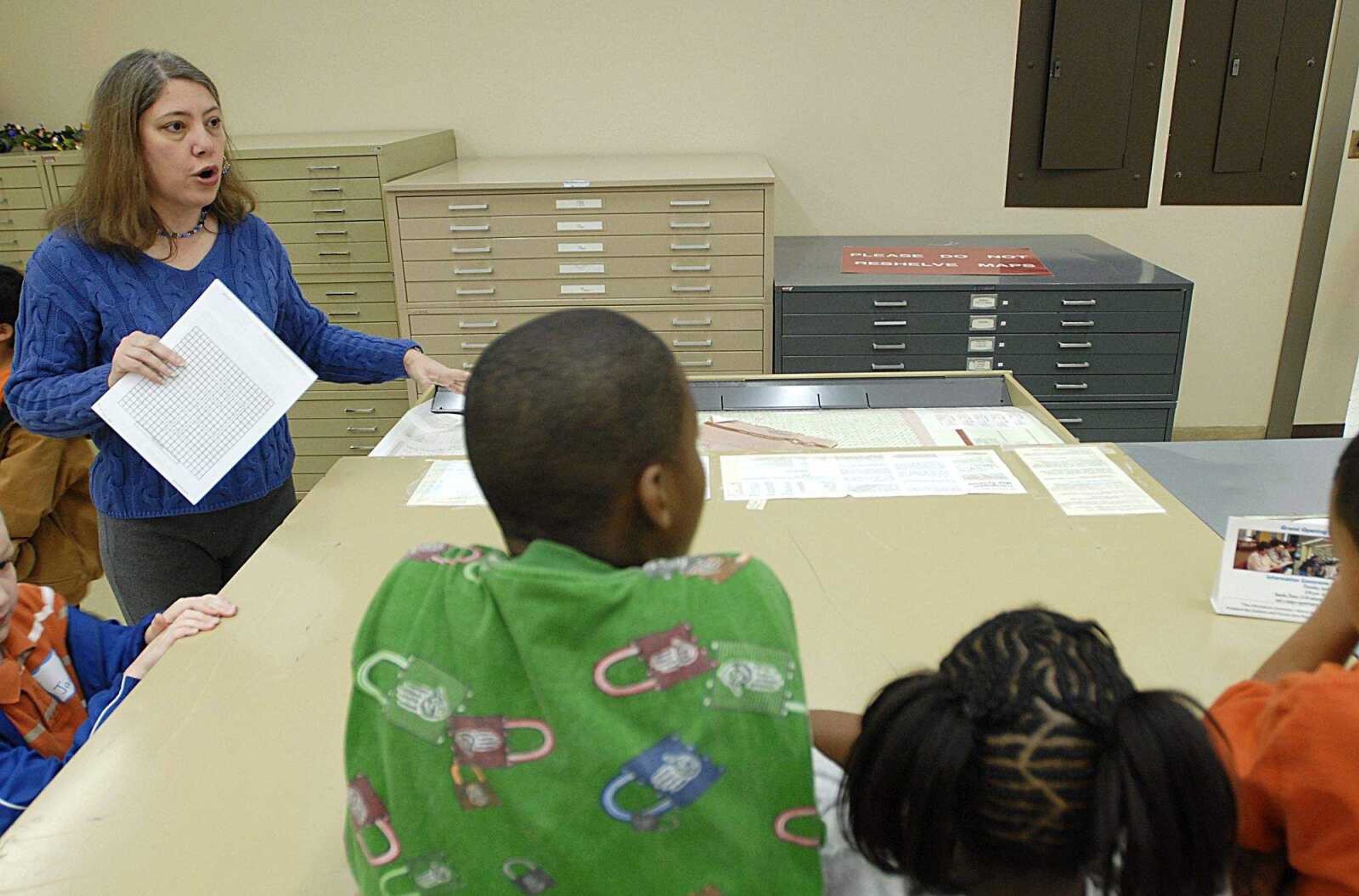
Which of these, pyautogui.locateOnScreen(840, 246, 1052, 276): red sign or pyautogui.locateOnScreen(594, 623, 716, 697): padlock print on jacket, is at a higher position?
pyautogui.locateOnScreen(594, 623, 716, 697): padlock print on jacket

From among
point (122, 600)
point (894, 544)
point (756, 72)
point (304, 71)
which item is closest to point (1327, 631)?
point (894, 544)

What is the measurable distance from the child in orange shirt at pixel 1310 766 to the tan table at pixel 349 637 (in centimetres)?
34

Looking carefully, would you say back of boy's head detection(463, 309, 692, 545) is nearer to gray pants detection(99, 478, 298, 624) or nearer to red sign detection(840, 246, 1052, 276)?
gray pants detection(99, 478, 298, 624)

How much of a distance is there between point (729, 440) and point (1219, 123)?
2.76 meters

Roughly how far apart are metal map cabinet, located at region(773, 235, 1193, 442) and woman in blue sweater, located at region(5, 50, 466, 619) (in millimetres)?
1633

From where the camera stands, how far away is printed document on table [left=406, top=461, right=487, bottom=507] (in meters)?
1.59

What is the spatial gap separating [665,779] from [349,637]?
702 mm

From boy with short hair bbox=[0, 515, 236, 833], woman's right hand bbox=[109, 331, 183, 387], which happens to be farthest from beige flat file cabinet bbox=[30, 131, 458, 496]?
boy with short hair bbox=[0, 515, 236, 833]

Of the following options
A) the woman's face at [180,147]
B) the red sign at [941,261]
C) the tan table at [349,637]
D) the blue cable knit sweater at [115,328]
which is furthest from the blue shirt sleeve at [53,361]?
the red sign at [941,261]

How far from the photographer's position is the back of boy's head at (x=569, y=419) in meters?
0.67

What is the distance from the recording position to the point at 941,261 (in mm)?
3330

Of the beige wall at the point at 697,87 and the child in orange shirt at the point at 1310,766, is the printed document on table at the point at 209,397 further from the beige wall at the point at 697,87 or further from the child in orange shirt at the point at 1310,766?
the beige wall at the point at 697,87

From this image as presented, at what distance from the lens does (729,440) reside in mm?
1878

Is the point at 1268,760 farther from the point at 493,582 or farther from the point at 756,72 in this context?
the point at 756,72
